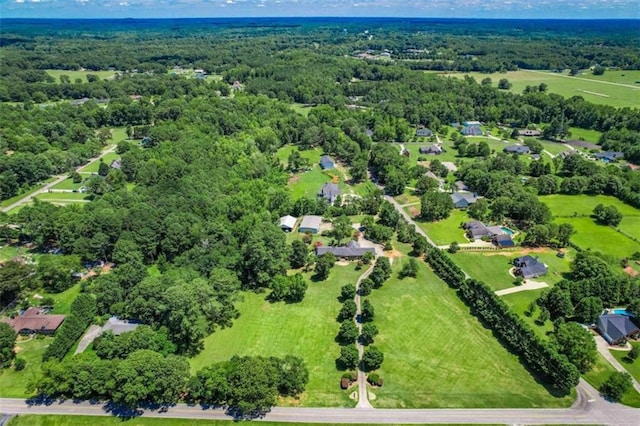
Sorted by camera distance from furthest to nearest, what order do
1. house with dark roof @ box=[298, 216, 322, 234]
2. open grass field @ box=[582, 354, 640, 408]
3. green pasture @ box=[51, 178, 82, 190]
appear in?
1. green pasture @ box=[51, 178, 82, 190]
2. house with dark roof @ box=[298, 216, 322, 234]
3. open grass field @ box=[582, 354, 640, 408]

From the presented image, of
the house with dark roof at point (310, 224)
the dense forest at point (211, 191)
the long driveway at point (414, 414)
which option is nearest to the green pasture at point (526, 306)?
the dense forest at point (211, 191)

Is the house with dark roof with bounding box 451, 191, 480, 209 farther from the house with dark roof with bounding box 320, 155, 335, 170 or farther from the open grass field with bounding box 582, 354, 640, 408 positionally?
the open grass field with bounding box 582, 354, 640, 408

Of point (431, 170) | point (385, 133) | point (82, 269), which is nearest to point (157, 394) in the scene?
point (82, 269)

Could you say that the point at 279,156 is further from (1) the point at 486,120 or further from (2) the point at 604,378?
(2) the point at 604,378

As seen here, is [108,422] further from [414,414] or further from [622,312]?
[622,312]

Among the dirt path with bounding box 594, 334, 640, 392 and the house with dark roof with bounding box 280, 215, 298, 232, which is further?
the house with dark roof with bounding box 280, 215, 298, 232

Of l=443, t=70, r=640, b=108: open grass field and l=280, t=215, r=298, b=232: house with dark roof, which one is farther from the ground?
l=443, t=70, r=640, b=108: open grass field

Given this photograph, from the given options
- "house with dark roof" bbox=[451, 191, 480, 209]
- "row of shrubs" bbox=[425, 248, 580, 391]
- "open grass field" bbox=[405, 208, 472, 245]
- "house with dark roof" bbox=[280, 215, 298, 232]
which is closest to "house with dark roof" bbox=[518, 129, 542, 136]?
"house with dark roof" bbox=[451, 191, 480, 209]
